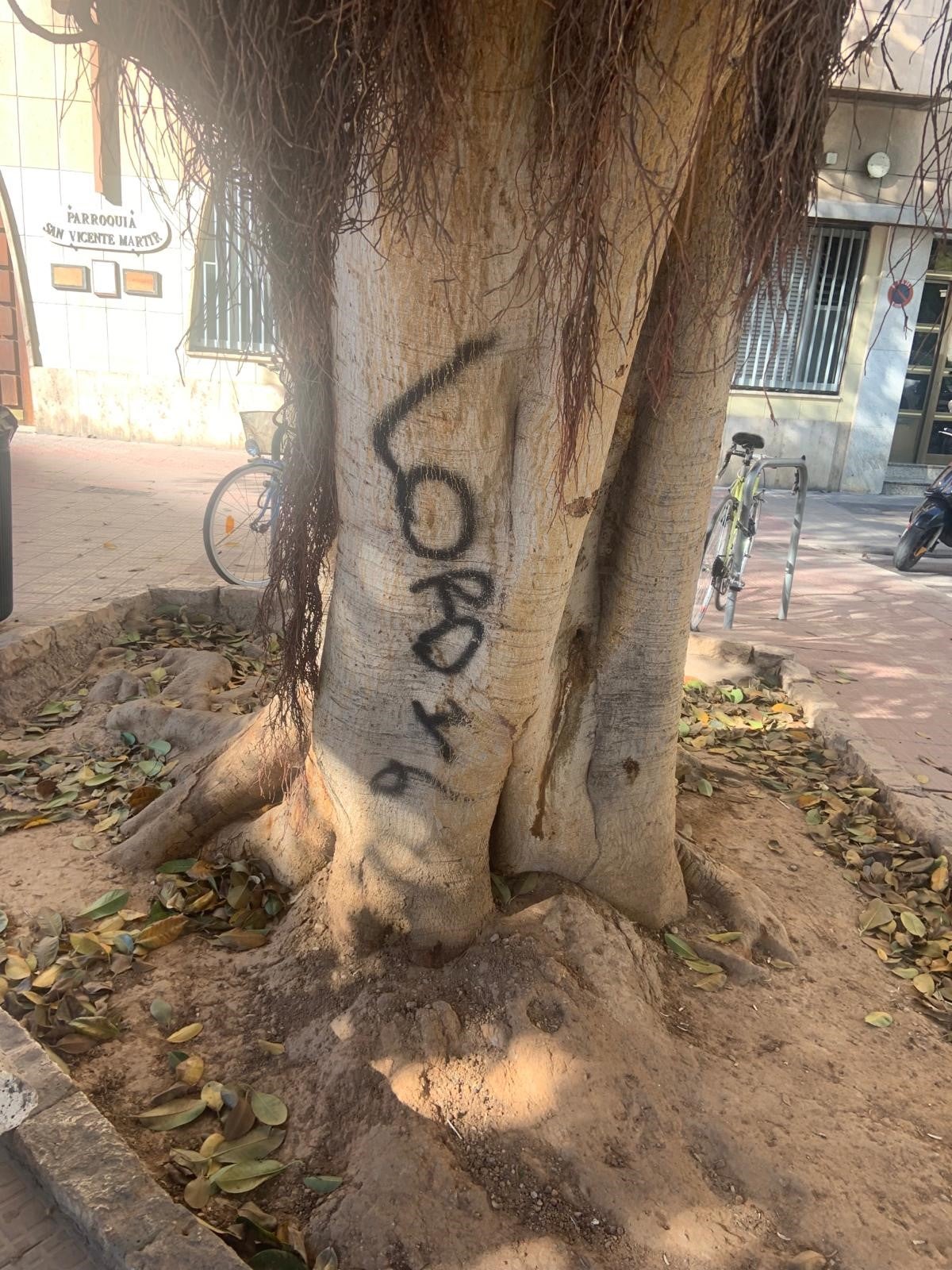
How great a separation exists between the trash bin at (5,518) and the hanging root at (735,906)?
3.52 m

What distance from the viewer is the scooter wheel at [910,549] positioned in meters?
8.84

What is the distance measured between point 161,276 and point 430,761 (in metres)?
11.3

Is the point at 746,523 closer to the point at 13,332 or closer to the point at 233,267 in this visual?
the point at 233,267

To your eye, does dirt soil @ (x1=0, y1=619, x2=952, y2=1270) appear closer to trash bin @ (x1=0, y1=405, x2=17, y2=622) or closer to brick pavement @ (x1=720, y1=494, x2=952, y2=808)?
brick pavement @ (x1=720, y1=494, x2=952, y2=808)

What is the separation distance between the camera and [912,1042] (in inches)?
109

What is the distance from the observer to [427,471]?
215 cm

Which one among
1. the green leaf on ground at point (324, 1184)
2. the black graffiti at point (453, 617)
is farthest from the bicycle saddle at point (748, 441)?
the green leaf on ground at point (324, 1184)

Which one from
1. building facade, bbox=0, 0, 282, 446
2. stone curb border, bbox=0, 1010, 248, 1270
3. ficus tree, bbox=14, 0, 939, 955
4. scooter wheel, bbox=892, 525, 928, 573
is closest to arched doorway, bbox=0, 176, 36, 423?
building facade, bbox=0, 0, 282, 446

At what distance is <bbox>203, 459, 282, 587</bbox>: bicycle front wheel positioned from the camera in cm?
649

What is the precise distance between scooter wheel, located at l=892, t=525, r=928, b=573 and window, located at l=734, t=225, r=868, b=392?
418 centimetres

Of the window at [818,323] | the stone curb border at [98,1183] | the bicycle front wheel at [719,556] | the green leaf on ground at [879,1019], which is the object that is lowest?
the green leaf on ground at [879,1019]

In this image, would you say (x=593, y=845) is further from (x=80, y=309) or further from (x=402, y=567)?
(x=80, y=309)

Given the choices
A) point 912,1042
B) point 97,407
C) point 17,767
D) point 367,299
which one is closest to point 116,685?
point 17,767

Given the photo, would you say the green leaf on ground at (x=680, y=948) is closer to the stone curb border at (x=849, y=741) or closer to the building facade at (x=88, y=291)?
the stone curb border at (x=849, y=741)
